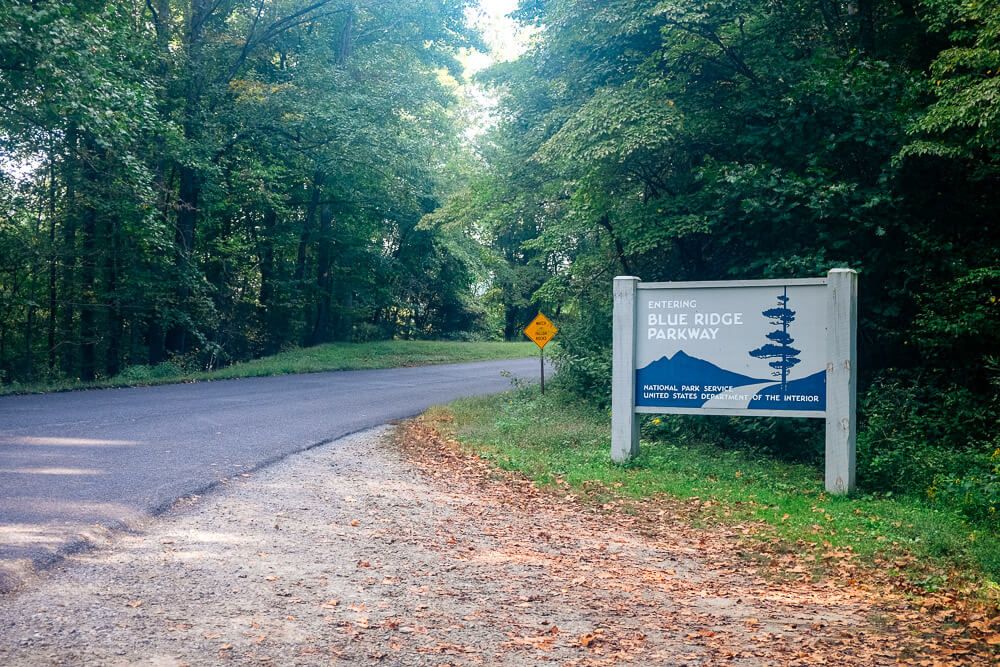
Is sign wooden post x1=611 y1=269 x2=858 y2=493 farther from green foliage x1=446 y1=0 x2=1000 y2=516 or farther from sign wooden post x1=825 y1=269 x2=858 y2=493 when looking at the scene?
green foliage x1=446 y1=0 x2=1000 y2=516

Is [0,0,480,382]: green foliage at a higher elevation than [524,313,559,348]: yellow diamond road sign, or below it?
higher

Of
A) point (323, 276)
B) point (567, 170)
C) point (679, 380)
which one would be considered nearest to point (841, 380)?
point (679, 380)

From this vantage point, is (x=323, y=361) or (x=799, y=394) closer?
(x=799, y=394)

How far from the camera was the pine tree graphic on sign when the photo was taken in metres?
9.78

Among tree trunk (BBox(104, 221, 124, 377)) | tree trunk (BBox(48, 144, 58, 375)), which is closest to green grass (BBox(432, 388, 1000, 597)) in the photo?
tree trunk (BBox(104, 221, 124, 377))

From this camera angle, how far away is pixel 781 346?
9859 mm

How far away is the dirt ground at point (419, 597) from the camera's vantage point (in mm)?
4496

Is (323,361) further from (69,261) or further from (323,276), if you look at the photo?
(323,276)

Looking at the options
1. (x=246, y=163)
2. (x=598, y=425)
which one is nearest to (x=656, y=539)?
(x=598, y=425)

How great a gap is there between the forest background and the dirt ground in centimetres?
391

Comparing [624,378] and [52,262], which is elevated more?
[52,262]

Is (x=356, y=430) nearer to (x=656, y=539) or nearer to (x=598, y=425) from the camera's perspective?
(x=598, y=425)

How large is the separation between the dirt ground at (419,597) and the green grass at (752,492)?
89 cm

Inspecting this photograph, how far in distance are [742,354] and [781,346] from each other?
0.48 metres
